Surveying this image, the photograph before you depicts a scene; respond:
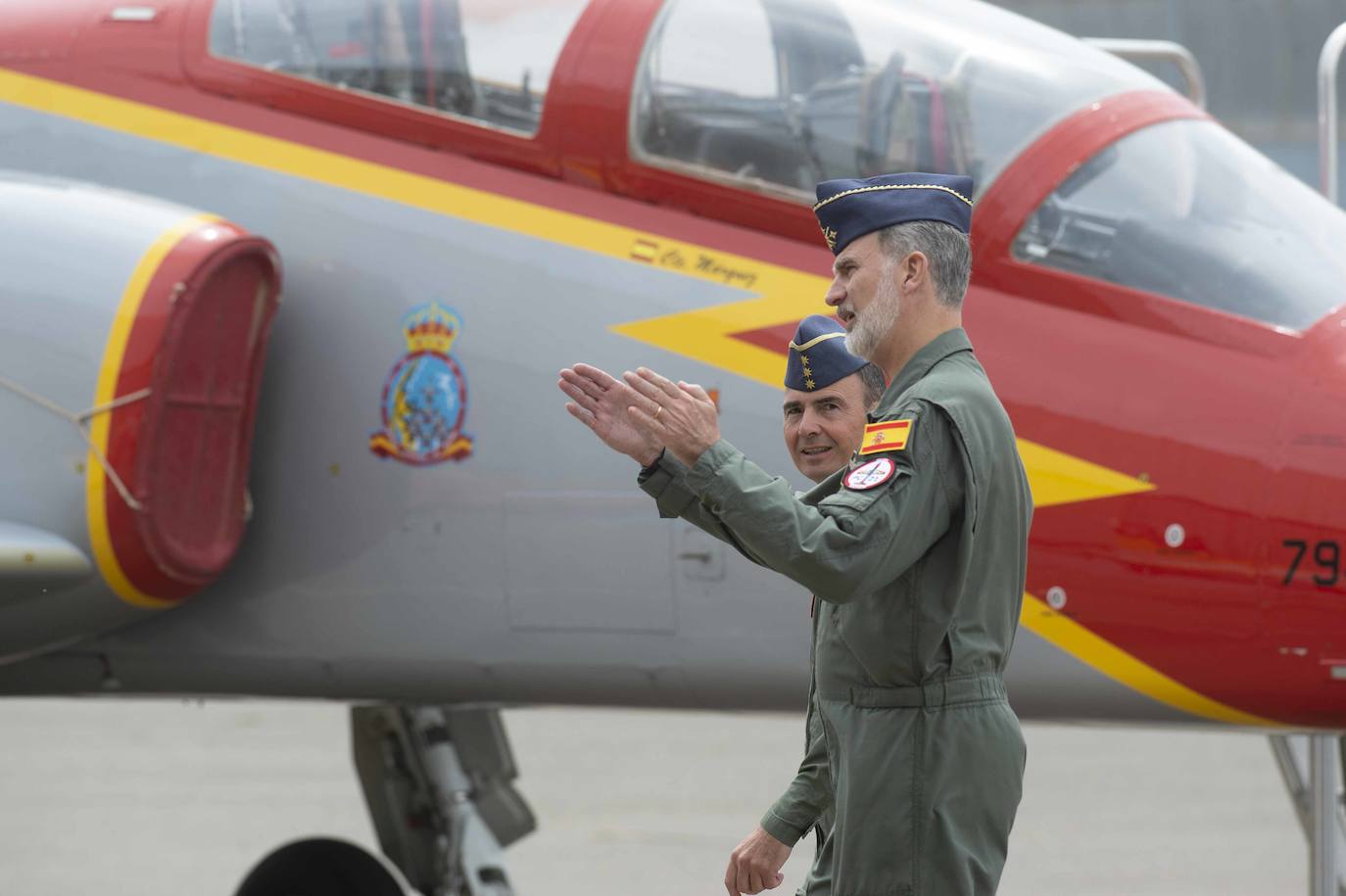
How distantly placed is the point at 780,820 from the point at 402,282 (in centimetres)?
206

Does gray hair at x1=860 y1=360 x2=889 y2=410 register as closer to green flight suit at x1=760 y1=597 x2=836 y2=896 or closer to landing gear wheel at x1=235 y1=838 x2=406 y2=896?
green flight suit at x1=760 y1=597 x2=836 y2=896

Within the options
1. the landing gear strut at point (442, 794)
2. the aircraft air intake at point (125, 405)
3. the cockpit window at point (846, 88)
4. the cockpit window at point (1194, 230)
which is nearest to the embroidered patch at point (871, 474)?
the cockpit window at point (1194, 230)

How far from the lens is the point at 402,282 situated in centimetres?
468

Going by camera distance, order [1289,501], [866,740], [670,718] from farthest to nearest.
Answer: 1. [670,718]
2. [1289,501]
3. [866,740]

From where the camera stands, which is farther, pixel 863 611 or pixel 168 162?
pixel 168 162

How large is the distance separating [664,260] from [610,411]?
81.2 inches

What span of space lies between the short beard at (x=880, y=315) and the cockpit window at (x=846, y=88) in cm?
186

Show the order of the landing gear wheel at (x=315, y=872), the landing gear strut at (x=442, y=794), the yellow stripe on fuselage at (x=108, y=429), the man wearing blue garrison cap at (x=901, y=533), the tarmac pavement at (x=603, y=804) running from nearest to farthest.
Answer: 1. the man wearing blue garrison cap at (x=901, y=533)
2. the yellow stripe on fuselage at (x=108, y=429)
3. the landing gear strut at (x=442, y=794)
4. the landing gear wheel at (x=315, y=872)
5. the tarmac pavement at (x=603, y=804)

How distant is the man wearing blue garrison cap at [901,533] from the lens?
2.43m

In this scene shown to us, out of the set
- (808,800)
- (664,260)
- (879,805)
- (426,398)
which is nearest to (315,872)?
(426,398)

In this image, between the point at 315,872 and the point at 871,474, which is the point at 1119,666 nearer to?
the point at 871,474

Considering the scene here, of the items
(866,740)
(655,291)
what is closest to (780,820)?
(866,740)

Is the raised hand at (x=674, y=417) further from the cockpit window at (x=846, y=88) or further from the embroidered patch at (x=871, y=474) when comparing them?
the cockpit window at (x=846, y=88)

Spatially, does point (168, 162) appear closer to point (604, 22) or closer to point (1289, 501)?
point (604, 22)
